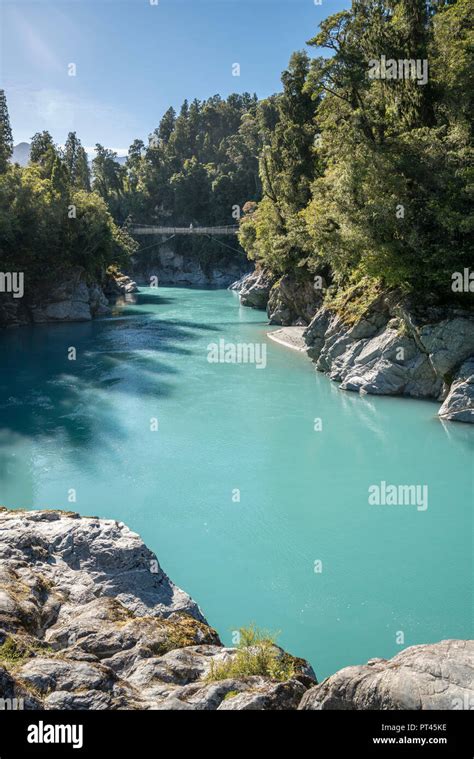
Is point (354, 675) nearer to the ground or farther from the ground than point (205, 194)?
nearer to the ground

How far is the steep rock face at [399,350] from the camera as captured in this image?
16.9 m

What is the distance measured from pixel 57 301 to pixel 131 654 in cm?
3352

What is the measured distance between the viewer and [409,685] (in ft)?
12.1

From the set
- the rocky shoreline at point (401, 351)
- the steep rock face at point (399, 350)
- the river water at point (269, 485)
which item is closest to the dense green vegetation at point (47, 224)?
the river water at point (269, 485)

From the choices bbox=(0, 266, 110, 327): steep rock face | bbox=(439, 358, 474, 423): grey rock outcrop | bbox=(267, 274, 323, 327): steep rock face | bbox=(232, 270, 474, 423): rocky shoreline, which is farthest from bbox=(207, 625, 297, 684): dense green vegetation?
bbox=(0, 266, 110, 327): steep rock face

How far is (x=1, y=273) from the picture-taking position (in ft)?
106

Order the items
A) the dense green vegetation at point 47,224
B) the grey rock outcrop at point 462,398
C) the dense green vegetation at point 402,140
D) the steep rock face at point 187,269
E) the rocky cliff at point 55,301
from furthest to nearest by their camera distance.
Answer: the steep rock face at point 187,269 → the rocky cliff at point 55,301 → the dense green vegetation at point 47,224 → the dense green vegetation at point 402,140 → the grey rock outcrop at point 462,398

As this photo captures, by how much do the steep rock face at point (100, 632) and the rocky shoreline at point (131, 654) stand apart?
1cm

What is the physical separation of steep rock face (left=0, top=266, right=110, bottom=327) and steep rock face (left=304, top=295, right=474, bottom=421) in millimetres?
19799

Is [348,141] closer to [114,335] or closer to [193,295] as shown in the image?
[114,335]

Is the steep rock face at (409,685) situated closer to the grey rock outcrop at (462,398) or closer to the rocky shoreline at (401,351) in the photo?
the grey rock outcrop at (462,398)

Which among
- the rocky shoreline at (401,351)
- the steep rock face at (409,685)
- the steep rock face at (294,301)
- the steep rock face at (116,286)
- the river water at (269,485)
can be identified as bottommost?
the river water at (269,485)

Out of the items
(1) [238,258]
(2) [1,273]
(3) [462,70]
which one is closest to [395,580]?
(3) [462,70]

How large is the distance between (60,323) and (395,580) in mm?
30383
